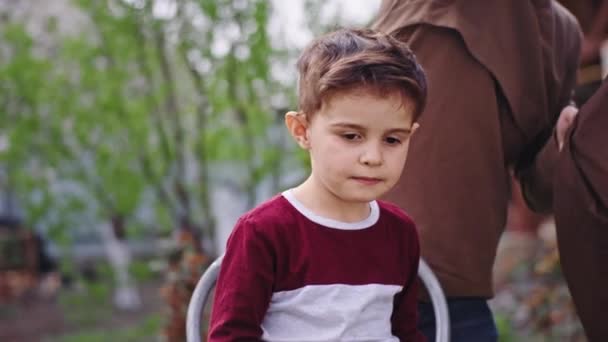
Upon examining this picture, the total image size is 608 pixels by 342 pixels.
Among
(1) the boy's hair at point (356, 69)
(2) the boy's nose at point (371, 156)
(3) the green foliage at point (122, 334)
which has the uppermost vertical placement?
(1) the boy's hair at point (356, 69)

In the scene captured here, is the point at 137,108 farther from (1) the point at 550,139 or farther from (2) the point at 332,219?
(2) the point at 332,219

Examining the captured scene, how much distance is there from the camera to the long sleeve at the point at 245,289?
67.0 inches

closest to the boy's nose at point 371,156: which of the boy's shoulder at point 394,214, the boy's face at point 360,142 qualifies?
the boy's face at point 360,142

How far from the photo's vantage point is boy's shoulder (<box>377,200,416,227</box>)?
74.5 inches

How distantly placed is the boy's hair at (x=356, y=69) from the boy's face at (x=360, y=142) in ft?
0.07

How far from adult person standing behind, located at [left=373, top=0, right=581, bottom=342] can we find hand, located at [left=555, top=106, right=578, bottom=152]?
0.05 meters

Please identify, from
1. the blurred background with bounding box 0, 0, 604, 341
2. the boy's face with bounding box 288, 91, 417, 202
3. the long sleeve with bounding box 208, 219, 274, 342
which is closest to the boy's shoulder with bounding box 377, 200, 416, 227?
the boy's face with bounding box 288, 91, 417, 202

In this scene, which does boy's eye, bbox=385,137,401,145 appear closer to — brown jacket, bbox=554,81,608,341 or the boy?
the boy

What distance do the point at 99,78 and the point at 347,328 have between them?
205 inches

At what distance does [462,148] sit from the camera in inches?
82.6

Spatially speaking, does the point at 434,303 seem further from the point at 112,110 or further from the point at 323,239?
the point at 112,110

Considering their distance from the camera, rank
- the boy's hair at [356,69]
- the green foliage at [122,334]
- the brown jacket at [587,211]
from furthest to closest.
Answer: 1. the green foliage at [122,334]
2. the brown jacket at [587,211]
3. the boy's hair at [356,69]

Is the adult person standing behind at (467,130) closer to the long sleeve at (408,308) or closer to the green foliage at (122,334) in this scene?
the long sleeve at (408,308)

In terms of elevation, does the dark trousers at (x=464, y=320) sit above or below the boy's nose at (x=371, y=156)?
below
